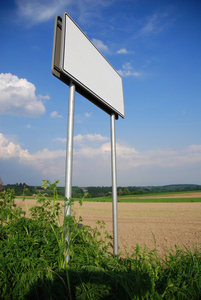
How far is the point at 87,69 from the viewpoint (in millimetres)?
3162

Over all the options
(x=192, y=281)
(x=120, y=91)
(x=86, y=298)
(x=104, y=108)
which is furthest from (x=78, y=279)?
(x=120, y=91)

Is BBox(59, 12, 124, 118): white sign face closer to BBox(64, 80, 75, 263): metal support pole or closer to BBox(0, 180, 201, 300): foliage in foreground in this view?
BBox(64, 80, 75, 263): metal support pole

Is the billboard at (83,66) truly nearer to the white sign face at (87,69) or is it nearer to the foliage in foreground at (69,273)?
the white sign face at (87,69)

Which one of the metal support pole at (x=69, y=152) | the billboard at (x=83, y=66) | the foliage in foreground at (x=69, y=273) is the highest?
the billboard at (x=83, y=66)

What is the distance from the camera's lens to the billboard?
2603mm

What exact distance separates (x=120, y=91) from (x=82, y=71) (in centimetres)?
183

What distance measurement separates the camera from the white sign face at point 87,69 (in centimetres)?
264

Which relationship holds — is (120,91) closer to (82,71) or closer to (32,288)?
(82,71)

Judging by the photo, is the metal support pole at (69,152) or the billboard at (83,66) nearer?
the metal support pole at (69,152)

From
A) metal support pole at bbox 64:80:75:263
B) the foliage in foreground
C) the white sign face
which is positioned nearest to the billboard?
the white sign face

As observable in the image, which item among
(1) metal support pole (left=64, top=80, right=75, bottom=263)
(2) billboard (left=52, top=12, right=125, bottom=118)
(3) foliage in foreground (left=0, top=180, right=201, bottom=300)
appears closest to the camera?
(3) foliage in foreground (left=0, top=180, right=201, bottom=300)

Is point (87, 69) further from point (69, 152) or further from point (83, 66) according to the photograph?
point (69, 152)

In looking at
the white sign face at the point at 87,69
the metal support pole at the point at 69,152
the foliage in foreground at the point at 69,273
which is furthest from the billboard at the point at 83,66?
the foliage in foreground at the point at 69,273

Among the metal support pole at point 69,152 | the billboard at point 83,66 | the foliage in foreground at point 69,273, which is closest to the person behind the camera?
the foliage in foreground at point 69,273
